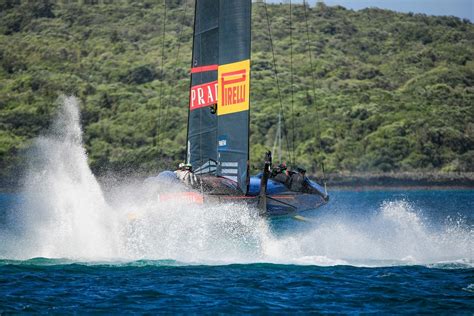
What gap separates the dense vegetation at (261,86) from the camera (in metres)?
101

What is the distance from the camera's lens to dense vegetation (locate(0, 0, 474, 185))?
101m

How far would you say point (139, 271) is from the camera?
19.6m

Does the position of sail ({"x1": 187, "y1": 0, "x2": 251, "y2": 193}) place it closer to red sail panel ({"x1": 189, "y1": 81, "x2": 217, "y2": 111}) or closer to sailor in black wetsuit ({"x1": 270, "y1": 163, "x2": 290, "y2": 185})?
red sail panel ({"x1": 189, "y1": 81, "x2": 217, "y2": 111})

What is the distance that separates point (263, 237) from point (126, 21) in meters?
141

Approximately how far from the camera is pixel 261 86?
116 meters

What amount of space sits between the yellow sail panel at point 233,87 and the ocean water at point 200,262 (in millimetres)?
3162

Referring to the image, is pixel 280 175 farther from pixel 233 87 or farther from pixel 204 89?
pixel 204 89

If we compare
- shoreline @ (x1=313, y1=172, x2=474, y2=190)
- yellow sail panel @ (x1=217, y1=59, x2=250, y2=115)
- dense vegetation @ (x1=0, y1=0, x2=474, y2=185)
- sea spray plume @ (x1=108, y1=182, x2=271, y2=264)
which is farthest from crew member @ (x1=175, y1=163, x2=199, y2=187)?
shoreline @ (x1=313, y1=172, x2=474, y2=190)

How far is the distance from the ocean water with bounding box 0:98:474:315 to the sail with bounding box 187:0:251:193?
2.43 metres

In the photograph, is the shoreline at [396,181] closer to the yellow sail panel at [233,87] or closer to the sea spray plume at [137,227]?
the yellow sail panel at [233,87]

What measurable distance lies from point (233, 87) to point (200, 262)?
6.54 meters

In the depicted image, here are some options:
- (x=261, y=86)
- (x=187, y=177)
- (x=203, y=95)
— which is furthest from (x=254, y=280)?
(x=261, y=86)

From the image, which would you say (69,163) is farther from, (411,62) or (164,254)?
(411,62)

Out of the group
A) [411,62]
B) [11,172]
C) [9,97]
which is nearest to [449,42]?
[411,62]
